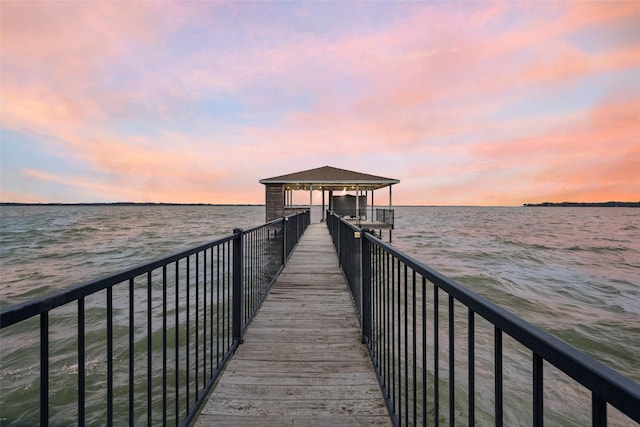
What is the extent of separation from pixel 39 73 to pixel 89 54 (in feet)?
10.6

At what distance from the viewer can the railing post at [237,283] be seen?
10.2 feet

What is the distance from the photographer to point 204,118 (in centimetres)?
2489

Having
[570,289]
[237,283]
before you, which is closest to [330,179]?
[570,289]

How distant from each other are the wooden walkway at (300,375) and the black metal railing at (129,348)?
201 millimetres

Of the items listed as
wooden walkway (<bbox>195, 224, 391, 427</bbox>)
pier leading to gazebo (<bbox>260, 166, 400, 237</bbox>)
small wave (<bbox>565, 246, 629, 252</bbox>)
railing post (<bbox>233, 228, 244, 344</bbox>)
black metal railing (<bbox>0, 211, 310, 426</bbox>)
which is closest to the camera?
black metal railing (<bbox>0, 211, 310, 426</bbox>)

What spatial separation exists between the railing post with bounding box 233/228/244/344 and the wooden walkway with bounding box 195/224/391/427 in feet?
0.65

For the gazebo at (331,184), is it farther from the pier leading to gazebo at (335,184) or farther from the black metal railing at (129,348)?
the black metal railing at (129,348)

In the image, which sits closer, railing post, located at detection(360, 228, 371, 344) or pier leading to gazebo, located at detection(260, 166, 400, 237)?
railing post, located at detection(360, 228, 371, 344)

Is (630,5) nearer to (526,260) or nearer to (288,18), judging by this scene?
(288,18)

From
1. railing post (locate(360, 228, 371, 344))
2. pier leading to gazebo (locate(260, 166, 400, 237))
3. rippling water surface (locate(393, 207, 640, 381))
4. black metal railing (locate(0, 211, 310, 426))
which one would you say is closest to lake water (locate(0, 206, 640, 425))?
rippling water surface (locate(393, 207, 640, 381))

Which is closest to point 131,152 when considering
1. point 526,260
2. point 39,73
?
point 39,73

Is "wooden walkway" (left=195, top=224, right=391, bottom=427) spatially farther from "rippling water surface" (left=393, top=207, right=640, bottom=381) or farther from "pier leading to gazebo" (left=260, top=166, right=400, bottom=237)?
"pier leading to gazebo" (left=260, top=166, right=400, bottom=237)

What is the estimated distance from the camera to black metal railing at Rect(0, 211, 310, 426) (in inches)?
50.7

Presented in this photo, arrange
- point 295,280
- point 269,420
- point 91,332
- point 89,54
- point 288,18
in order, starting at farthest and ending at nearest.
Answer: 1. point 288,18
2. point 89,54
3. point 91,332
4. point 295,280
5. point 269,420
